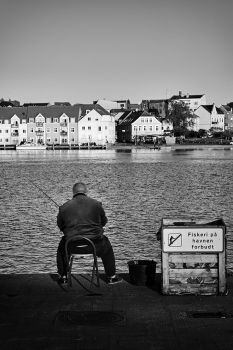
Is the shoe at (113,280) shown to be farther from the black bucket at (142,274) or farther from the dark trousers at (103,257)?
the black bucket at (142,274)

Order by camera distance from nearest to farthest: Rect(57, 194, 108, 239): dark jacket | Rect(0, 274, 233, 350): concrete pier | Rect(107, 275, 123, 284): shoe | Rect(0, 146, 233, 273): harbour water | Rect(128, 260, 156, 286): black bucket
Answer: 1. Rect(0, 274, 233, 350): concrete pier
2. Rect(57, 194, 108, 239): dark jacket
3. Rect(128, 260, 156, 286): black bucket
4. Rect(107, 275, 123, 284): shoe
5. Rect(0, 146, 233, 273): harbour water

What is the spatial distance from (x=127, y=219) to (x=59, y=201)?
39.5 feet

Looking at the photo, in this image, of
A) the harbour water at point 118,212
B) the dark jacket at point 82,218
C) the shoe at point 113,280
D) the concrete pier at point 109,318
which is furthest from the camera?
the harbour water at point 118,212

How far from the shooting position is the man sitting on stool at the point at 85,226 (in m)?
12.7

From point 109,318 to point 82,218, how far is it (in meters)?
2.65

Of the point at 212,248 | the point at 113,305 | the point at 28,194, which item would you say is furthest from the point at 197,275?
the point at 28,194

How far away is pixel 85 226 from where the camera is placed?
12750mm

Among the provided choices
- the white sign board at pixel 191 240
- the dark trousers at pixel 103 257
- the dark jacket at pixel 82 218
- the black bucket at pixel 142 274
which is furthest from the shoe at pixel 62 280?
the white sign board at pixel 191 240

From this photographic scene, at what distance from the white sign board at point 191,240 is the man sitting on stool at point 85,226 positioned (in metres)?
1.57

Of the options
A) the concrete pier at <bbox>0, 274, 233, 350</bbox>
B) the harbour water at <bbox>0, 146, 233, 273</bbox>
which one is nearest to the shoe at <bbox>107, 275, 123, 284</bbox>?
the concrete pier at <bbox>0, 274, 233, 350</bbox>

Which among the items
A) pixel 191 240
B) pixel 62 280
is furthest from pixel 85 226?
pixel 191 240

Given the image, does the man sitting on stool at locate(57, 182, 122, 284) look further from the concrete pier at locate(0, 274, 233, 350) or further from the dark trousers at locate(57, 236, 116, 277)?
the concrete pier at locate(0, 274, 233, 350)

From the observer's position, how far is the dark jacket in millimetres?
12719

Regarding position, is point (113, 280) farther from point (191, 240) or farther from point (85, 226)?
point (191, 240)
